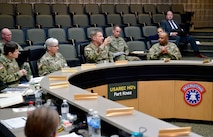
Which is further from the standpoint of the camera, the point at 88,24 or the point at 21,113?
the point at 88,24

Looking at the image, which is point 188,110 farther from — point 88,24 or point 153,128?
point 88,24

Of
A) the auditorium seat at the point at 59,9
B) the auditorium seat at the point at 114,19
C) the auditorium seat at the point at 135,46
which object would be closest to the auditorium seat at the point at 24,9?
the auditorium seat at the point at 59,9

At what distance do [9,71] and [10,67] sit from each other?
0.20ft

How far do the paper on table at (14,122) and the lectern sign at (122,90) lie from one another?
86.1 inches

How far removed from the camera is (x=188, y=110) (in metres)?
5.16

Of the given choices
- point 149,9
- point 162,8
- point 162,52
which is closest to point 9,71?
point 162,52

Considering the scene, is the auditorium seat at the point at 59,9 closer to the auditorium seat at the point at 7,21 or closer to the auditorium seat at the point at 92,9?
the auditorium seat at the point at 92,9

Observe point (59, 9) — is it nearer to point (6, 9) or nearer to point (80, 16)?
point (80, 16)

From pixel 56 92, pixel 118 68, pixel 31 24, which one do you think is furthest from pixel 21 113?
pixel 31 24

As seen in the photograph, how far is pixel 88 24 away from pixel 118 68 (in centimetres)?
386

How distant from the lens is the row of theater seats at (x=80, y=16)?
25.8 ft

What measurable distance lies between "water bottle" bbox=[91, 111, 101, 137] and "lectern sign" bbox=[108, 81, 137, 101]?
2466mm

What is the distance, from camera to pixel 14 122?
113 inches

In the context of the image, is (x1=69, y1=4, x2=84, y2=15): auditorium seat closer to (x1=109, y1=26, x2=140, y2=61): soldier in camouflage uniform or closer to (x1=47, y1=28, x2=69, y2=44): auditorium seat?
(x1=47, y1=28, x2=69, y2=44): auditorium seat
